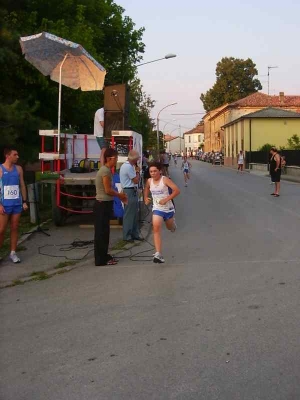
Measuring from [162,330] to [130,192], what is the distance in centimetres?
537

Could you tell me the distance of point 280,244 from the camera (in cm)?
998

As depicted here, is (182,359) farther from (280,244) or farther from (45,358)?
(280,244)

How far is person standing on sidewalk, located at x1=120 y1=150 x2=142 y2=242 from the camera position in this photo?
34.0 feet

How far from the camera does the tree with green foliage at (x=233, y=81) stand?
9319 centimetres

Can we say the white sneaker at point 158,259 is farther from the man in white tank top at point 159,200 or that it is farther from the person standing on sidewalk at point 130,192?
the person standing on sidewalk at point 130,192

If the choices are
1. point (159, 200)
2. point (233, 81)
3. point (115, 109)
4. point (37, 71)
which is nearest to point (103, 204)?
point (159, 200)

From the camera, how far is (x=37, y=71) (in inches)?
668

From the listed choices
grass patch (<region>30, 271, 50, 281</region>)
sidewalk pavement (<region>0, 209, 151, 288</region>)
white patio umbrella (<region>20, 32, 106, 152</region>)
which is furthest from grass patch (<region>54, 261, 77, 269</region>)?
white patio umbrella (<region>20, 32, 106, 152</region>)

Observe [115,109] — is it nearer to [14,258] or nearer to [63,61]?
[63,61]

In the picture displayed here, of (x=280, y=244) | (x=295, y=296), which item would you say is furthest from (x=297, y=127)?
(x=295, y=296)

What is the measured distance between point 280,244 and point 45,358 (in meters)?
6.24

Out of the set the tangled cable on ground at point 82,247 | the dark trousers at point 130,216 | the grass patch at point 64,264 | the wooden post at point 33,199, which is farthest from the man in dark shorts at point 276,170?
the grass patch at point 64,264

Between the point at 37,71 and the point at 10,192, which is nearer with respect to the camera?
the point at 10,192

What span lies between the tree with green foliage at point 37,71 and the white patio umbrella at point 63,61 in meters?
1.80
